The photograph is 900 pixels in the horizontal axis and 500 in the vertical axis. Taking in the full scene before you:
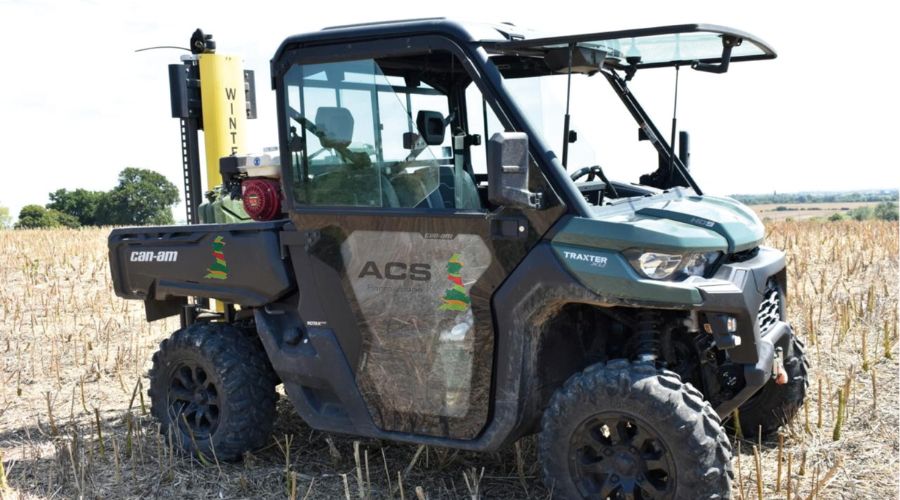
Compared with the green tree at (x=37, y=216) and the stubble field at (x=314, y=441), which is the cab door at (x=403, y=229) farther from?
the green tree at (x=37, y=216)

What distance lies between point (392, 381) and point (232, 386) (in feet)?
3.71

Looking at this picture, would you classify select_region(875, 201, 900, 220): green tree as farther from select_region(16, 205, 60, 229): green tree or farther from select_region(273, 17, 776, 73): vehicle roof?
select_region(16, 205, 60, 229): green tree

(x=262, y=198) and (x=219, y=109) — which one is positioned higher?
(x=219, y=109)

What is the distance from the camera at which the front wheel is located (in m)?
3.86

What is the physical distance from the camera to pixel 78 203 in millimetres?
54375

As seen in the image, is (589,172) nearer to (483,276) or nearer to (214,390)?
(483,276)

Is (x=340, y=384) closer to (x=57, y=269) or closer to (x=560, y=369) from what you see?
(x=560, y=369)

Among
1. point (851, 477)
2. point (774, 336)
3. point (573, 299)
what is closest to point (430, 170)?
point (573, 299)

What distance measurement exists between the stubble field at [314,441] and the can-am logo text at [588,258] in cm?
109

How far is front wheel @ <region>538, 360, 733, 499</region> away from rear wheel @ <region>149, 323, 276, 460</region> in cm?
195

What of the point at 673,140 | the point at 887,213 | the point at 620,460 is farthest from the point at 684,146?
the point at 887,213

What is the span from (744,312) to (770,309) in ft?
2.83

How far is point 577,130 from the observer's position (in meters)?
4.86

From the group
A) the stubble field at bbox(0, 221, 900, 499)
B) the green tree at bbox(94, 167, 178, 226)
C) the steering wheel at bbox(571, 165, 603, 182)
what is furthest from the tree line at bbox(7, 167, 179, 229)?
the steering wheel at bbox(571, 165, 603, 182)
